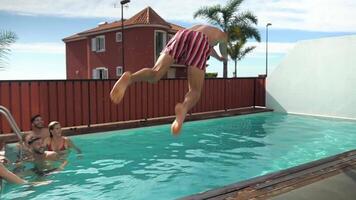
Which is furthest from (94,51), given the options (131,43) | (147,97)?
(147,97)

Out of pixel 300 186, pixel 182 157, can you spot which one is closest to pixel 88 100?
pixel 182 157

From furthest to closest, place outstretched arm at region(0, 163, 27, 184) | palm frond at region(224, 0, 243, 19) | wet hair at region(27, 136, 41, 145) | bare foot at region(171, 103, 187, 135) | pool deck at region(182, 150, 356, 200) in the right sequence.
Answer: palm frond at region(224, 0, 243, 19) < wet hair at region(27, 136, 41, 145) < outstretched arm at region(0, 163, 27, 184) < pool deck at region(182, 150, 356, 200) < bare foot at region(171, 103, 187, 135)

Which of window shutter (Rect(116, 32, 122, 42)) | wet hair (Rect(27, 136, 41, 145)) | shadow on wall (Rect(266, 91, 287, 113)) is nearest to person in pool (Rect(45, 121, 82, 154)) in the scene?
wet hair (Rect(27, 136, 41, 145))

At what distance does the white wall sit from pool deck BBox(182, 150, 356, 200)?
10.4 m

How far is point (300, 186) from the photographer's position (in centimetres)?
404

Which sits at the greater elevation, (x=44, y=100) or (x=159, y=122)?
(x=44, y=100)

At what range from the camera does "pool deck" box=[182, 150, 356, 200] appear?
12.2 ft

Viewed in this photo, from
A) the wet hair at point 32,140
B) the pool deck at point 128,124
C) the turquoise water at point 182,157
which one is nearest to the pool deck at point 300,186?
the turquoise water at point 182,157

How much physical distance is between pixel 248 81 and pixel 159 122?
20.0 feet

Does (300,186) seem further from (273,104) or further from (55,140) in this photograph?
(273,104)

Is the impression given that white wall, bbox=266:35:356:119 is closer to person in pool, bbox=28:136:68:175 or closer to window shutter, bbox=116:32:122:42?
Answer: person in pool, bbox=28:136:68:175

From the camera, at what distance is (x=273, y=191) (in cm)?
395

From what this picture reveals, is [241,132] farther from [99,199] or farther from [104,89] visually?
[99,199]

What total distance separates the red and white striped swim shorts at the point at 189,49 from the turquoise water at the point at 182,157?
2.83 m
